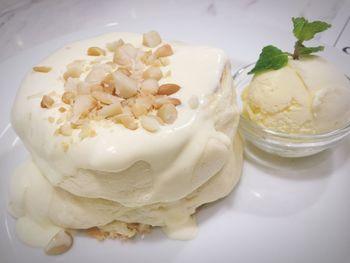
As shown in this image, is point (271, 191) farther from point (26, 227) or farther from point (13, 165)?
point (13, 165)

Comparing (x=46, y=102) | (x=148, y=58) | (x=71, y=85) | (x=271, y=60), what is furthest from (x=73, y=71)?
(x=271, y=60)

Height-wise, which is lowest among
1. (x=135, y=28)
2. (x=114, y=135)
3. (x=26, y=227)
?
(x=26, y=227)

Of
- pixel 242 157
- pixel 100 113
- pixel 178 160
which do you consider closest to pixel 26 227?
pixel 100 113

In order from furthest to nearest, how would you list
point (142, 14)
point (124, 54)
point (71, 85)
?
point (142, 14)
point (124, 54)
point (71, 85)

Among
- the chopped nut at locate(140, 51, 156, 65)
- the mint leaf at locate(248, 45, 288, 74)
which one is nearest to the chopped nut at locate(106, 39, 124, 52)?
the chopped nut at locate(140, 51, 156, 65)

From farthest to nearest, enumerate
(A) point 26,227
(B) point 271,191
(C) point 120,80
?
(B) point 271,191, (A) point 26,227, (C) point 120,80

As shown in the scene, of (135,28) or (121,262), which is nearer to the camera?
(121,262)

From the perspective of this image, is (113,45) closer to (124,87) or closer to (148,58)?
(148,58)
